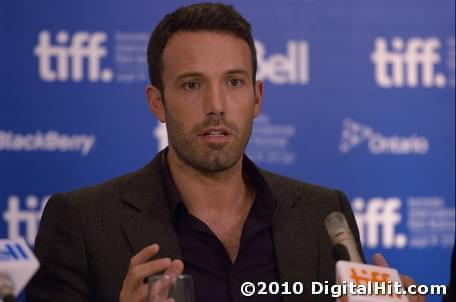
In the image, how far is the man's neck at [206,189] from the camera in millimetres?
2539

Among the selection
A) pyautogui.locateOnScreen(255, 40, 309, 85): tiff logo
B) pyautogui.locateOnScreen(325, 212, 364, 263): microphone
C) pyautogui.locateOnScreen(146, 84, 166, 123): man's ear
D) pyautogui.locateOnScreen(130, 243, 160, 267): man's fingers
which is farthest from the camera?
pyautogui.locateOnScreen(255, 40, 309, 85): tiff logo

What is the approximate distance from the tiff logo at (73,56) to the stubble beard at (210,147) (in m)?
1.05

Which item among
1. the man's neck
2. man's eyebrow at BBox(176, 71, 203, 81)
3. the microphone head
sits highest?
man's eyebrow at BBox(176, 71, 203, 81)

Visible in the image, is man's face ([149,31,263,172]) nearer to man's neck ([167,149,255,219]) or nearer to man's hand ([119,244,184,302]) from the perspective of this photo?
man's neck ([167,149,255,219])

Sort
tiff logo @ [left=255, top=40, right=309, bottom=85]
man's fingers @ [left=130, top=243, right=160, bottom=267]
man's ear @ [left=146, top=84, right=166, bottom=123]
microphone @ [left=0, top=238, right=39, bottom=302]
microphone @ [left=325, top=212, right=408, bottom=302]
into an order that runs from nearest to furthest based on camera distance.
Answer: microphone @ [left=0, top=238, right=39, bottom=302] < microphone @ [left=325, top=212, right=408, bottom=302] < man's fingers @ [left=130, top=243, right=160, bottom=267] < man's ear @ [left=146, top=84, right=166, bottom=123] < tiff logo @ [left=255, top=40, right=309, bottom=85]

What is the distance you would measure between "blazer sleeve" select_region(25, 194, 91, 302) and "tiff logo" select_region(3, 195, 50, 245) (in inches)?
36.7

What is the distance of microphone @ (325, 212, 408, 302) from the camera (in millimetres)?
1524

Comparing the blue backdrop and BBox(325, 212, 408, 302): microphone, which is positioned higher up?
the blue backdrop

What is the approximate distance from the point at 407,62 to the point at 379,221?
68cm

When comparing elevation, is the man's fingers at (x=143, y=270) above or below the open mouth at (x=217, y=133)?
below

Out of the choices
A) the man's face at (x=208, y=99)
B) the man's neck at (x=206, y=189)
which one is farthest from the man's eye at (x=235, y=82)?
the man's neck at (x=206, y=189)

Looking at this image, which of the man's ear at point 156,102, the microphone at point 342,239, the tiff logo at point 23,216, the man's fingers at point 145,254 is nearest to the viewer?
the microphone at point 342,239

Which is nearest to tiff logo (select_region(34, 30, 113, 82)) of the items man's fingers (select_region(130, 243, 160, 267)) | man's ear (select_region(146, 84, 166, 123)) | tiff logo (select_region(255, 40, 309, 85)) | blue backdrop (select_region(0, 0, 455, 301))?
blue backdrop (select_region(0, 0, 455, 301))

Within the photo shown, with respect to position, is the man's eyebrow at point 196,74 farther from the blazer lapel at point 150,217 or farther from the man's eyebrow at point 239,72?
the blazer lapel at point 150,217
